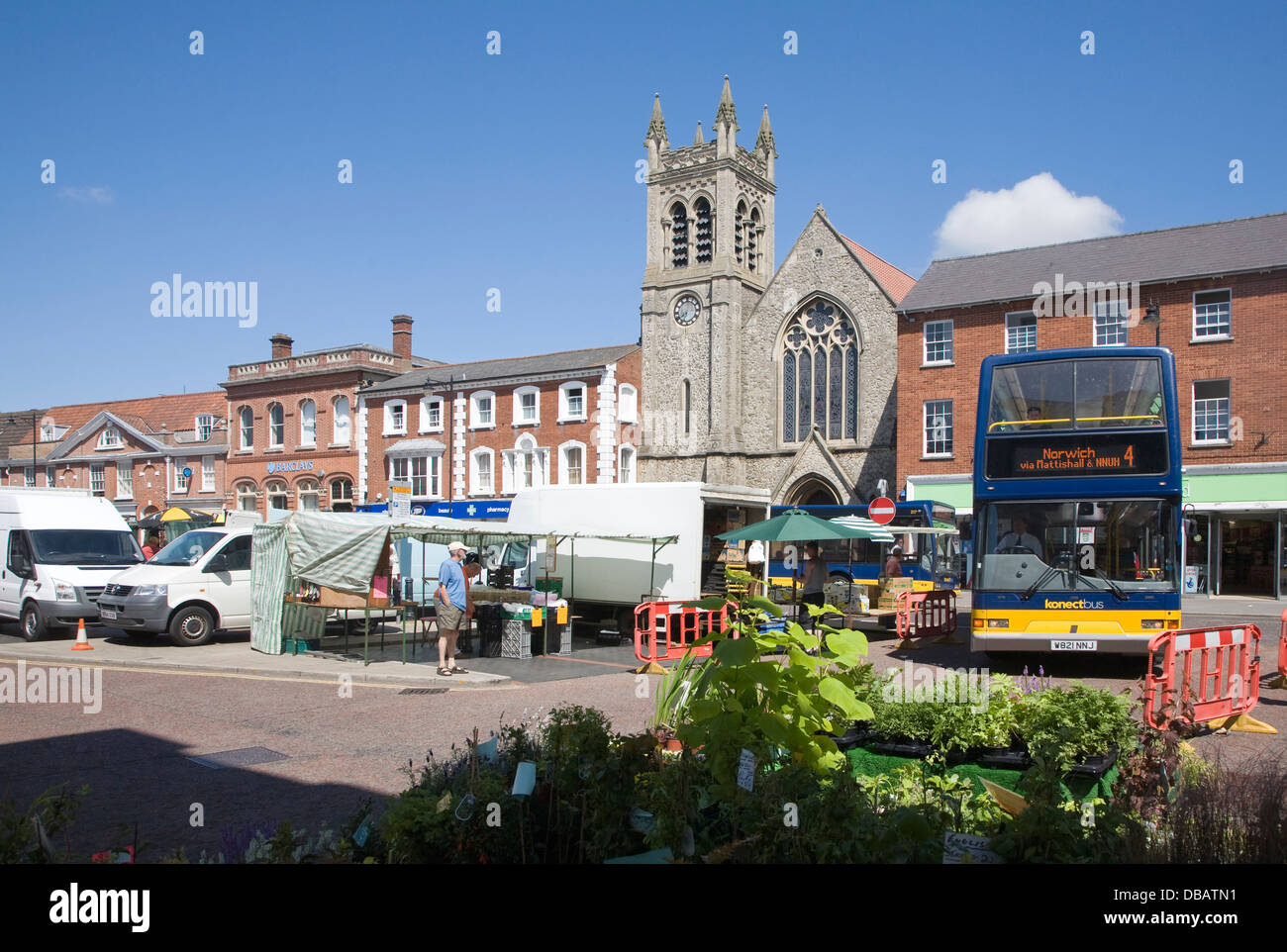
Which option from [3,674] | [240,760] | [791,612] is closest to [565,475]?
[791,612]

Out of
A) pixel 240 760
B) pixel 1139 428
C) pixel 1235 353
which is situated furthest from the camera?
pixel 1235 353

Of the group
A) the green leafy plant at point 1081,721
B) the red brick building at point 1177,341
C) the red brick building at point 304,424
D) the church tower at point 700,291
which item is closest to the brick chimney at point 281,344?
the red brick building at point 304,424

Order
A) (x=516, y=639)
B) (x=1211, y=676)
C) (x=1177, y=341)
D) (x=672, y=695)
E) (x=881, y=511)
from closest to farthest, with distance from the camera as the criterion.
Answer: (x=672, y=695) → (x=1211, y=676) → (x=516, y=639) → (x=881, y=511) → (x=1177, y=341)

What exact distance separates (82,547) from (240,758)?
12920 mm

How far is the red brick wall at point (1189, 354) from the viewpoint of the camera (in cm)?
2872

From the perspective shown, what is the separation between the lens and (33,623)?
17906 mm

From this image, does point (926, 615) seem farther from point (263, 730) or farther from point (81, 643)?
point (81, 643)

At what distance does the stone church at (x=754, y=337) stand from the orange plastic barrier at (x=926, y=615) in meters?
17.5

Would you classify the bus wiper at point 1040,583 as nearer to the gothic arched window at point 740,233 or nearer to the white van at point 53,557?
the white van at point 53,557

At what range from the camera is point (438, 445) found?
44812 mm

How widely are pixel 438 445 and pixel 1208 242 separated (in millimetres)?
31590

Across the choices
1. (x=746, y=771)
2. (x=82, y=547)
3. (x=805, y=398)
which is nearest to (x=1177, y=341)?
(x=805, y=398)

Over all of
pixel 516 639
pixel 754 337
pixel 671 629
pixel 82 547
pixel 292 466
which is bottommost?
pixel 516 639
